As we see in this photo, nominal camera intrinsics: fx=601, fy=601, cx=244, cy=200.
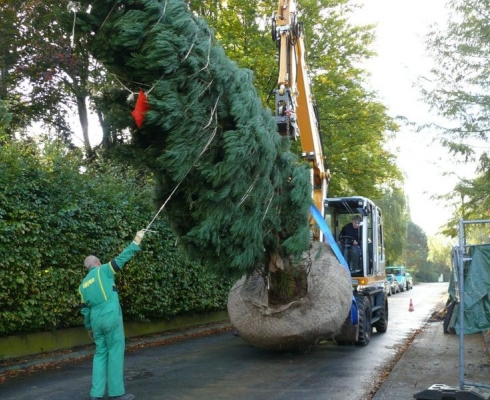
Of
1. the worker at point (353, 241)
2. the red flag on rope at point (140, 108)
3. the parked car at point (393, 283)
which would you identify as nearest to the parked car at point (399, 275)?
the parked car at point (393, 283)

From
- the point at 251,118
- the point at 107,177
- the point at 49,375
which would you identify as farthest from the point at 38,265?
the point at 251,118

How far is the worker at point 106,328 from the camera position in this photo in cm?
714

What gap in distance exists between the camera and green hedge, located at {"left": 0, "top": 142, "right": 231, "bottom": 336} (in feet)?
33.0

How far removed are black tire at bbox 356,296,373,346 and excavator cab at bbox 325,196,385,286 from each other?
0.39m

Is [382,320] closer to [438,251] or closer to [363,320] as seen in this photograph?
[363,320]

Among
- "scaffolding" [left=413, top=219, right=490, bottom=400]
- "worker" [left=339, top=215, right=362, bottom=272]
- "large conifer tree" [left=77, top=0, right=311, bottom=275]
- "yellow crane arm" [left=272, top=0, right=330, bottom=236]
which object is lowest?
"scaffolding" [left=413, top=219, right=490, bottom=400]

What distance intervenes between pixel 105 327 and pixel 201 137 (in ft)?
8.31

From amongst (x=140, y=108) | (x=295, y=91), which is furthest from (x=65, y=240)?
(x=140, y=108)

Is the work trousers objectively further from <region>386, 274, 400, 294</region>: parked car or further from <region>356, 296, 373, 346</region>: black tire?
<region>386, 274, 400, 294</region>: parked car

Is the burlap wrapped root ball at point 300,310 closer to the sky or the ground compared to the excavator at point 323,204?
closer to the ground

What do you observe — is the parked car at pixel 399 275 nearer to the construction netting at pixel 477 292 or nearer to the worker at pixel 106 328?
the construction netting at pixel 477 292

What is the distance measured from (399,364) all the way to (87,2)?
743 centimetres

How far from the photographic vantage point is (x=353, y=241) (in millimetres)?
13680

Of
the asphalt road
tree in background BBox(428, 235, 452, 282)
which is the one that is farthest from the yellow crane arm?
tree in background BBox(428, 235, 452, 282)
